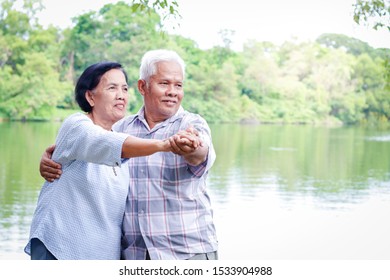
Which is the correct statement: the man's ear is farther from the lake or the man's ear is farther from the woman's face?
the lake

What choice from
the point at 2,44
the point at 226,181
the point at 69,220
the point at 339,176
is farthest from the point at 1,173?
the point at 69,220

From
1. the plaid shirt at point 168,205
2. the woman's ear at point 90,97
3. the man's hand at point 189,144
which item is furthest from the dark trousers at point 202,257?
the woman's ear at point 90,97

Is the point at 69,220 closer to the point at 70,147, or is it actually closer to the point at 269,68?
the point at 70,147

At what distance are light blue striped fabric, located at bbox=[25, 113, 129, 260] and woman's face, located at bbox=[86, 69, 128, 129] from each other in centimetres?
8

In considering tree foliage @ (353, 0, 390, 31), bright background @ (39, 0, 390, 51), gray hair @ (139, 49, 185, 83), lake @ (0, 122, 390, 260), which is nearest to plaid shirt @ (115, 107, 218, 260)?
gray hair @ (139, 49, 185, 83)

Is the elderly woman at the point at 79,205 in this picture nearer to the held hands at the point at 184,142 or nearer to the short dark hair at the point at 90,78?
the short dark hair at the point at 90,78

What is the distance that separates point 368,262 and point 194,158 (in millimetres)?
1537

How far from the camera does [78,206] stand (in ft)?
5.44

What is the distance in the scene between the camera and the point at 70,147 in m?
1.63

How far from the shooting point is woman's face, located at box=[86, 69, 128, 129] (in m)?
1.73

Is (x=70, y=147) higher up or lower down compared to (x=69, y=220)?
higher up

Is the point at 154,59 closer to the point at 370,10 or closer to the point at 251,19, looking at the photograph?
the point at 370,10

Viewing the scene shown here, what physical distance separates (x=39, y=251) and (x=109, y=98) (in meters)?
0.38

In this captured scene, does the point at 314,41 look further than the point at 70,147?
Yes
